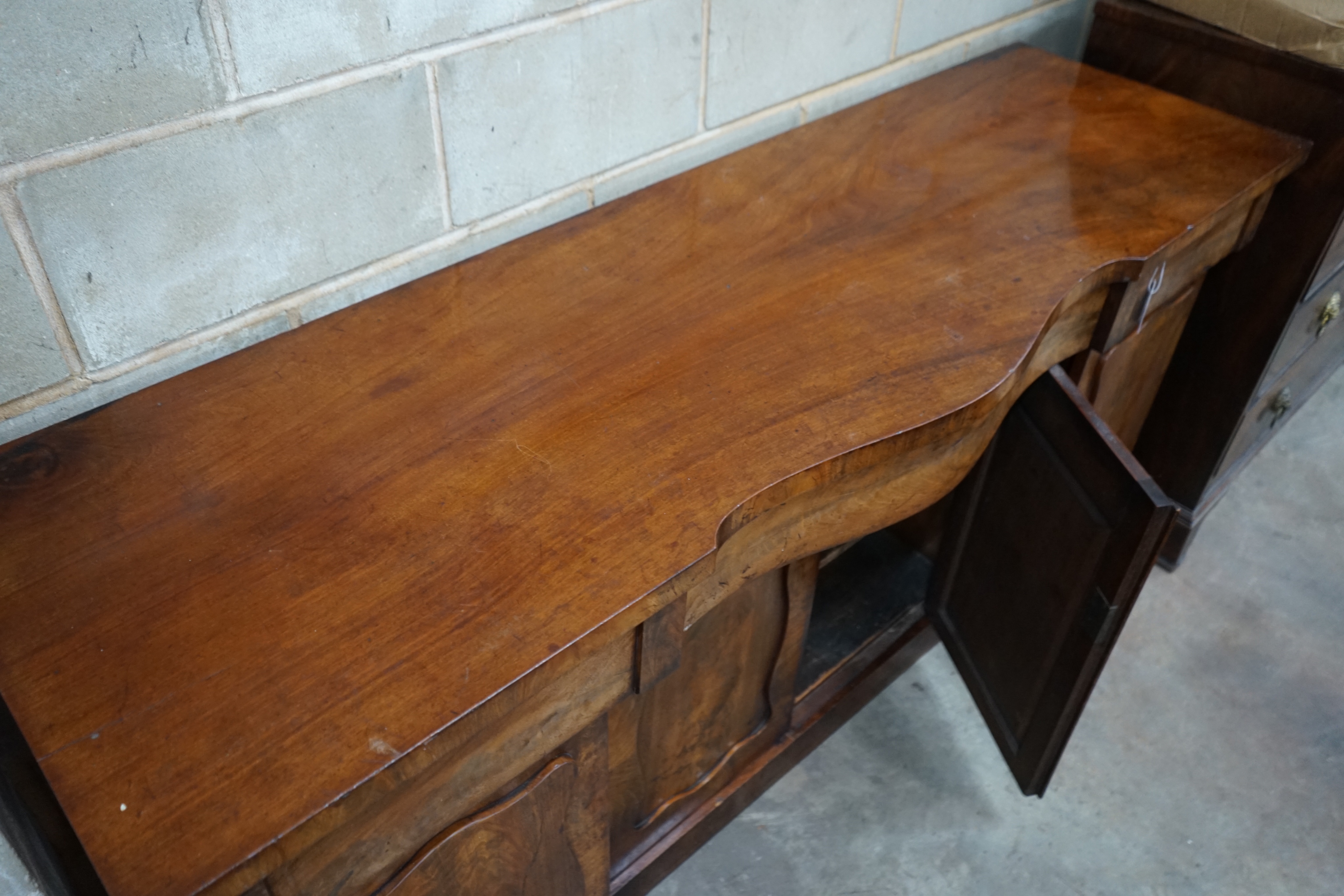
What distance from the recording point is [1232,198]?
4.34 ft

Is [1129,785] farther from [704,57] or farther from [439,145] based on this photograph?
[439,145]

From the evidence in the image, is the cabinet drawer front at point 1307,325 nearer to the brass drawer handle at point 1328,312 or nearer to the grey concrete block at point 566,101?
the brass drawer handle at point 1328,312

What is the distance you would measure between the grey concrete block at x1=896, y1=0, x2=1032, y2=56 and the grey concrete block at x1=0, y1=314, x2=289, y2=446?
1.08m

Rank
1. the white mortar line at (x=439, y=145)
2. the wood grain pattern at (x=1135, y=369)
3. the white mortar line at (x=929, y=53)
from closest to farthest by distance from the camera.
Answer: the white mortar line at (x=439, y=145)
the wood grain pattern at (x=1135, y=369)
the white mortar line at (x=929, y=53)

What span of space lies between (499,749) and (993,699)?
2.96ft

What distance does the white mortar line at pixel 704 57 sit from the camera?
129cm

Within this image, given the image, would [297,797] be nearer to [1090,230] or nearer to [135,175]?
[135,175]

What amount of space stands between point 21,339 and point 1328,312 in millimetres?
1996

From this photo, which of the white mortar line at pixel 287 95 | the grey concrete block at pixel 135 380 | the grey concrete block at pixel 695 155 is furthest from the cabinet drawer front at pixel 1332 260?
the grey concrete block at pixel 135 380

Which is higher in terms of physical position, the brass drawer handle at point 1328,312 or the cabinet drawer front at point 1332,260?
the cabinet drawer front at point 1332,260

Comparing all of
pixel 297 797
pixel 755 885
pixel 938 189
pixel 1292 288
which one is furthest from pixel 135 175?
pixel 1292 288

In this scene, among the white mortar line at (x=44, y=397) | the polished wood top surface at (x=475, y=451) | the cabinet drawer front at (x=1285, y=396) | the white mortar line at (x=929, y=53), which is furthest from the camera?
the cabinet drawer front at (x=1285, y=396)

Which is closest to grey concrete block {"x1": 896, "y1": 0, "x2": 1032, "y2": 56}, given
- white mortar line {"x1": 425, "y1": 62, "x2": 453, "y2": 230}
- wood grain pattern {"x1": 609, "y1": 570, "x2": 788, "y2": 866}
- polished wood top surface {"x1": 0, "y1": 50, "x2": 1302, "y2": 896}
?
polished wood top surface {"x1": 0, "y1": 50, "x2": 1302, "y2": 896}

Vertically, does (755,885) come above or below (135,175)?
below
